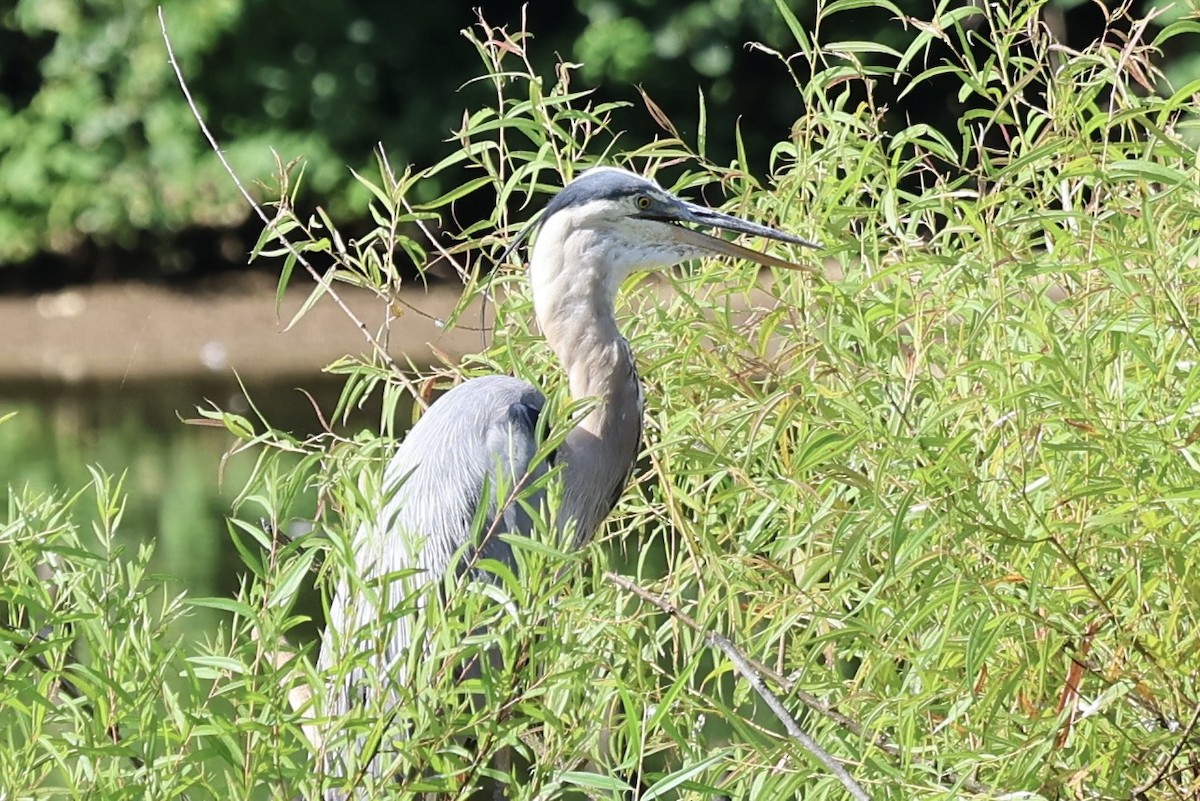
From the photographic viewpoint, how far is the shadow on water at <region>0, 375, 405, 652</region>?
18.1 feet

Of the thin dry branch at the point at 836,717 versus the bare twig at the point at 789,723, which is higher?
the bare twig at the point at 789,723

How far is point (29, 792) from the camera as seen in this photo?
146 cm

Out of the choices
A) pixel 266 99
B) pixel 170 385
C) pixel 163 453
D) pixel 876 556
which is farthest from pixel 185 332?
pixel 876 556

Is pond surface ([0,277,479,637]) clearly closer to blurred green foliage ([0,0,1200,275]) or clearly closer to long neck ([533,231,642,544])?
blurred green foliage ([0,0,1200,275])

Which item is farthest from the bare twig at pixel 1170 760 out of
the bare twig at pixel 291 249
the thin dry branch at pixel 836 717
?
the bare twig at pixel 291 249

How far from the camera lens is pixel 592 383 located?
2387mm

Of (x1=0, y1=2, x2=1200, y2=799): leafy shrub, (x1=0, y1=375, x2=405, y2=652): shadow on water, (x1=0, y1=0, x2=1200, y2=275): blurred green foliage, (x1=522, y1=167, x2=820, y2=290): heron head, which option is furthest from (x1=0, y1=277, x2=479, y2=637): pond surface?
(x1=0, y1=2, x2=1200, y2=799): leafy shrub

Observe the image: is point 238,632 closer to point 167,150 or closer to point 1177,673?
point 1177,673

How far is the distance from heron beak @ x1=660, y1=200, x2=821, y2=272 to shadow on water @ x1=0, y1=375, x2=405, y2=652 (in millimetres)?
2625

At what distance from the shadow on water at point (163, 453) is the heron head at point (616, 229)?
2562 mm

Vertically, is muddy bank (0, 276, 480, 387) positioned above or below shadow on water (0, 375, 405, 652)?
below

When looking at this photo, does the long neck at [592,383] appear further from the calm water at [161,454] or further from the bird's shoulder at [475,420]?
the calm water at [161,454]

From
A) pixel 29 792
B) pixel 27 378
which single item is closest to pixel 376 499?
pixel 29 792

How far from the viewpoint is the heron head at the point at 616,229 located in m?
2.40
